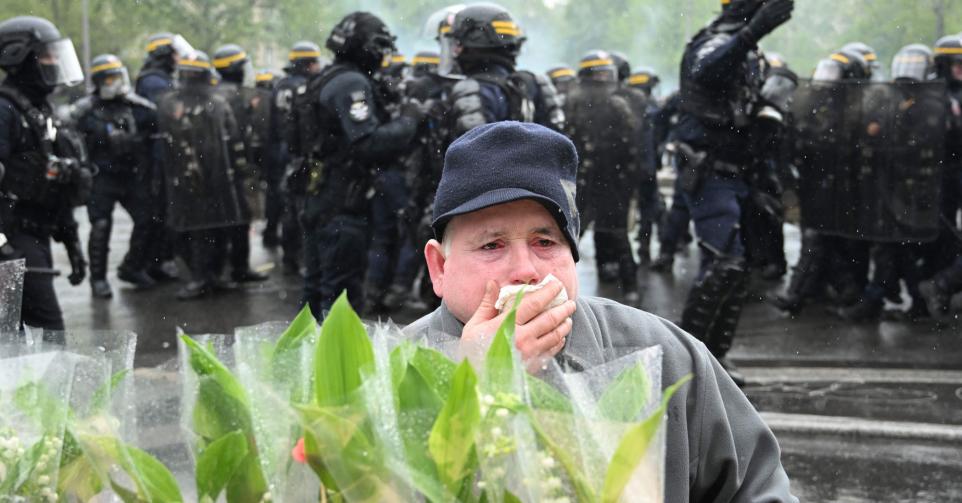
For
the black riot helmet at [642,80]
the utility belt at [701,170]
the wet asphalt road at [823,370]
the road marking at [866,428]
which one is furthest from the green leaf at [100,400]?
the black riot helmet at [642,80]

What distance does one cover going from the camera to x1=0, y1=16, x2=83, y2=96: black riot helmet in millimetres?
6801

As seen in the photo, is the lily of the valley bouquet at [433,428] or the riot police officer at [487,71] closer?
the lily of the valley bouquet at [433,428]

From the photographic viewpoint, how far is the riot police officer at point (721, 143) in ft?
22.1

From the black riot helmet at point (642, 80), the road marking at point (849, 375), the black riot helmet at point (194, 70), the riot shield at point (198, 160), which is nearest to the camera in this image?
the road marking at point (849, 375)

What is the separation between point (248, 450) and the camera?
4.73 ft

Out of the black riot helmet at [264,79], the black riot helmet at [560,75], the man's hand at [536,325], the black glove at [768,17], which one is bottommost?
the black riot helmet at [264,79]

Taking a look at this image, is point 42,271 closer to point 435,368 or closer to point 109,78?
point 109,78

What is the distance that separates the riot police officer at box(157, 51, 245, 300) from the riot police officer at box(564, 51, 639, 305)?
295 centimetres

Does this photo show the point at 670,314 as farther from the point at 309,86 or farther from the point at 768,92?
the point at 309,86

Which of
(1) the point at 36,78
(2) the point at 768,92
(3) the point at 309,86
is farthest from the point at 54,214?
(2) the point at 768,92

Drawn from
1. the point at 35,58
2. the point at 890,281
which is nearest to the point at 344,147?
the point at 35,58

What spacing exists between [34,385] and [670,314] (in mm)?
8478

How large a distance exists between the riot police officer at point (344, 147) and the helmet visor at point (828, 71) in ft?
11.1

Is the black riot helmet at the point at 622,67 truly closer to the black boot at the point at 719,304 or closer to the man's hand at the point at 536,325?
the black boot at the point at 719,304
